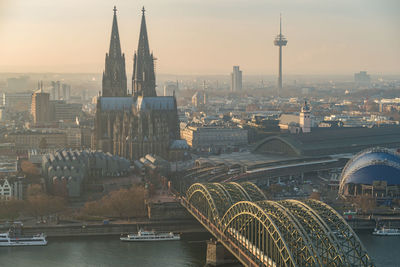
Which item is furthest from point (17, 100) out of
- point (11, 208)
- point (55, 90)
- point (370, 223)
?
point (370, 223)

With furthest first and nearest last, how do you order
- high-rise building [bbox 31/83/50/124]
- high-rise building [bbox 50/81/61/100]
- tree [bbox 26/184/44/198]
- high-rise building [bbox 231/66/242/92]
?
high-rise building [bbox 231/66/242/92], high-rise building [bbox 50/81/61/100], high-rise building [bbox 31/83/50/124], tree [bbox 26/184/44/198]

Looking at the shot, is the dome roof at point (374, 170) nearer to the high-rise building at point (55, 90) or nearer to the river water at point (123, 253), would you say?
the river water at point (123, 253)

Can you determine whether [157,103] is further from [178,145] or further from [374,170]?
[374,170]

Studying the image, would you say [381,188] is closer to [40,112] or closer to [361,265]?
[361,265]

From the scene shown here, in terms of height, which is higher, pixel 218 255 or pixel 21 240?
pixel 218 255

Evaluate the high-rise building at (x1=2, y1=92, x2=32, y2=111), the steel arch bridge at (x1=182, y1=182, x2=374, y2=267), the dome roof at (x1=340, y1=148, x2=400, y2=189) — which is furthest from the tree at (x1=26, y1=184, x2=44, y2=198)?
the high-rise building at (x1=2, y1=92, x2=32, y2=111)

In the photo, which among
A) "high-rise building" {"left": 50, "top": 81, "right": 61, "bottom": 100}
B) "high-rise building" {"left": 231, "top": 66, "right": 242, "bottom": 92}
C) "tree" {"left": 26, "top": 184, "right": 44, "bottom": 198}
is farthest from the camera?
"high-rise building" {"left": 231, "top": 66, "right": 242, "bottom": 92}

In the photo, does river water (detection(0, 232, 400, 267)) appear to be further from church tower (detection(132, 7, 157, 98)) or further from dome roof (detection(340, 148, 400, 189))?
church tower (detection(132, 7, 157, 98))
